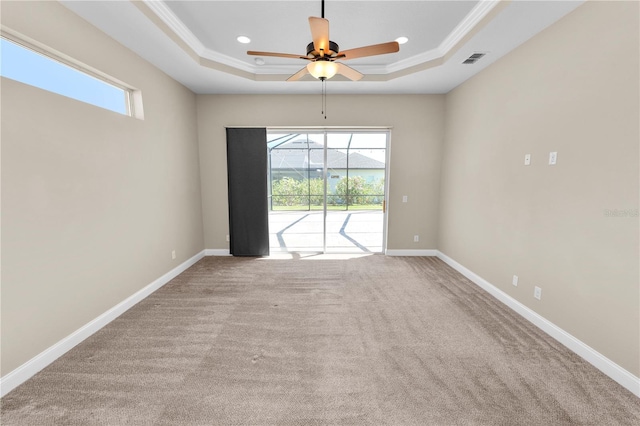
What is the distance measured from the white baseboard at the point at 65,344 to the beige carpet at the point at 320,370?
0.19ft

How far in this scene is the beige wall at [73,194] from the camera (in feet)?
5.72

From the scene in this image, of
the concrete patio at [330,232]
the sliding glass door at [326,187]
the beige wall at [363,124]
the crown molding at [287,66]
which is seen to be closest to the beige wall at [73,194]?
the crown molding at [287,66]

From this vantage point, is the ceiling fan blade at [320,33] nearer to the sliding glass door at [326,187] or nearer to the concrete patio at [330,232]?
the sliding glass door at [326,187]

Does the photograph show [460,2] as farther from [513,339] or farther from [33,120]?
[33,120]

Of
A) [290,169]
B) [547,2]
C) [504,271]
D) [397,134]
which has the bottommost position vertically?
[504,271]

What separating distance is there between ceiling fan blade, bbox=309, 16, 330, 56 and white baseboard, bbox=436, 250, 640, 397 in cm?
306

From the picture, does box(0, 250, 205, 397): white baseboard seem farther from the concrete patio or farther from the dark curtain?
the concrete patio

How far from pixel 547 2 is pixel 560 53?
1.46 feet

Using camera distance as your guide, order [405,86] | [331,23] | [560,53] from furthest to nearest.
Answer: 1. [405,86]
2. [331,23]
3. [560,53]

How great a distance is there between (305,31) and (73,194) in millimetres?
2704

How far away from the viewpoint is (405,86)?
396cm

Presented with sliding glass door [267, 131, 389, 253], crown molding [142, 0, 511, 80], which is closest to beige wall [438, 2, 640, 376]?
crown molding [142, 0, 511, 80]

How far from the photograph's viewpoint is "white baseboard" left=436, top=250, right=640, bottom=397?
174 centimetres

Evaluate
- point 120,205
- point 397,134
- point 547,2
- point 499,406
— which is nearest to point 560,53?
point 547,2
